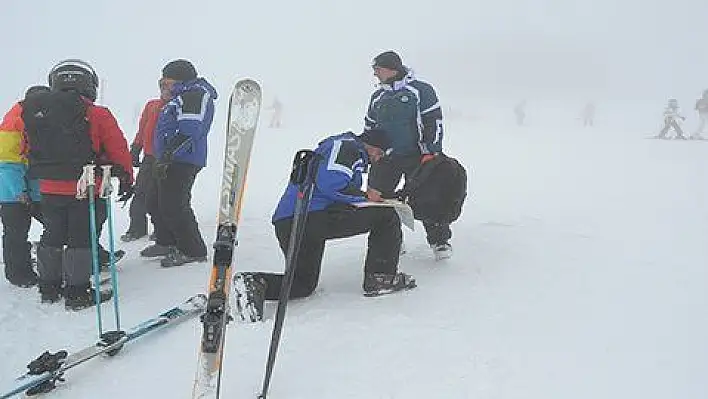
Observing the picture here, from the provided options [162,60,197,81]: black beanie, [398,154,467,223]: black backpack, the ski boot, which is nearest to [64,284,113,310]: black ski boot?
[162,60,197,81]: black beanie

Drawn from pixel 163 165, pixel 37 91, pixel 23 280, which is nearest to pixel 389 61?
pixel 163 165

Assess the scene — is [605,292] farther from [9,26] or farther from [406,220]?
[9,26]

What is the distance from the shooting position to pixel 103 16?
112125 millimetres

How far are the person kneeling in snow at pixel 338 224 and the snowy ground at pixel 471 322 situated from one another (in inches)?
7.9

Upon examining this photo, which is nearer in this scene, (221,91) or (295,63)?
(221,91)

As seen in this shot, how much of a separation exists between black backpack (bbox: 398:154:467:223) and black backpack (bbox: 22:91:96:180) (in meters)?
2.59

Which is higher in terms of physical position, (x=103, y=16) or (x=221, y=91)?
(x=103, y=16)

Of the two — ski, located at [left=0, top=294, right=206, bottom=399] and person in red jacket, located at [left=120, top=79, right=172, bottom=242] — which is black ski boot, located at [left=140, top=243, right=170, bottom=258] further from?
ski, located at [left=0, top=294, right=206, bottom=399]

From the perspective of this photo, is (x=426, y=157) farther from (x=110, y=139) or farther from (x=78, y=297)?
(x=78, y=297)

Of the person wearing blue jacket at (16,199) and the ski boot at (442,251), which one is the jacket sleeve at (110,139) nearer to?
the person wearing blue jacket at (16,199)

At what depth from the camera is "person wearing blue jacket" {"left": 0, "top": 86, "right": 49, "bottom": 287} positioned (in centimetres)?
499

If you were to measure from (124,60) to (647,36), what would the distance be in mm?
65428

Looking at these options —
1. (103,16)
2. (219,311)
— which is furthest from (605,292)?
(103,16)

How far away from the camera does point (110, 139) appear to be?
4.71 m
